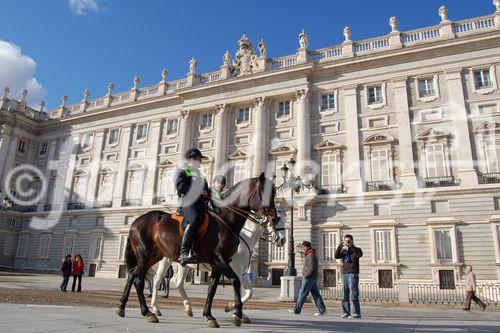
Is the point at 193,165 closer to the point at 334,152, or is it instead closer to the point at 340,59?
the point at 334,152

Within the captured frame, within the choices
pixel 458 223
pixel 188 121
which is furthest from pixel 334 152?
pixel 188 121

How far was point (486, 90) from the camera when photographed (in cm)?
2358

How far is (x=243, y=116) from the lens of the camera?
3080 cm

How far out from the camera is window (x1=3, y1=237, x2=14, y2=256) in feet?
119

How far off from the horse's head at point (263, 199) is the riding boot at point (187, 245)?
3.50 ft

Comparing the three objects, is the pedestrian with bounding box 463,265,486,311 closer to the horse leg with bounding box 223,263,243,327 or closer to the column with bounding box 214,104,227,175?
the horse leg with bounding box 223,263,243,327

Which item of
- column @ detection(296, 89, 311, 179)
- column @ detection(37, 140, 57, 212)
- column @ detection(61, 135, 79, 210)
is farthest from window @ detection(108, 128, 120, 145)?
column @ detection(296, 89, 311, 179)

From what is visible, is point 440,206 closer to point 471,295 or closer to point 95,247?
point 471,295

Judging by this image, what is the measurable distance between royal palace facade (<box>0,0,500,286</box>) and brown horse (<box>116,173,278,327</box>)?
1895 cm

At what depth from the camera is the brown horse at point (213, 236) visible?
5680 mm

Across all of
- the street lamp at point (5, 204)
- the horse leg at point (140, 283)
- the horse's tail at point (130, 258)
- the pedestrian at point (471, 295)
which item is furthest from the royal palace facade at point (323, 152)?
the horse leg at point (140, 283)

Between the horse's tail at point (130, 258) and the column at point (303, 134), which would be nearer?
the horse's tail at point (130, 258)

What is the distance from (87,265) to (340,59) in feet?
87.7

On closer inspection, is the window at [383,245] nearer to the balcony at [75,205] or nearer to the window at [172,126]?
the window at [172,126]
